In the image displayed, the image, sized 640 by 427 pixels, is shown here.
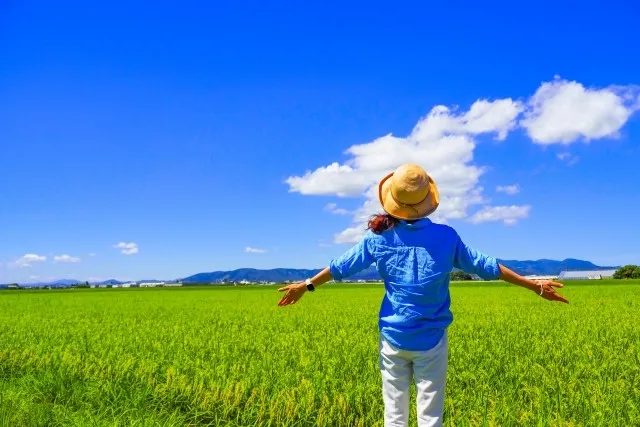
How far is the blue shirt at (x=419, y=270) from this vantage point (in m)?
3.56

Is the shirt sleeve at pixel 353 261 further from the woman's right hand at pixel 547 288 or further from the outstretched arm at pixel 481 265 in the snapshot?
the woman's right hand at pixel 547 288

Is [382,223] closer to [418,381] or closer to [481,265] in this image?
[481,265]

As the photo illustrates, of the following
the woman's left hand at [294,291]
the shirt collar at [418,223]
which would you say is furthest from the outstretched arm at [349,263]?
the shirt collar at [418,223]

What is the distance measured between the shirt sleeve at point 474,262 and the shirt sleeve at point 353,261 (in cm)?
56

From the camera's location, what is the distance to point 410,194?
349 centimetres

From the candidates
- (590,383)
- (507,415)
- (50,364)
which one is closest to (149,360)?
(50,364)

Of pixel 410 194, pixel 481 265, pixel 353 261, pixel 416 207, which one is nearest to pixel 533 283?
pixel 481 265

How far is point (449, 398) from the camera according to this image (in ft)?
17.9

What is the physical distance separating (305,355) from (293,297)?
4.19 metres

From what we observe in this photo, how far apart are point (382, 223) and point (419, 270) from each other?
1.23 ft

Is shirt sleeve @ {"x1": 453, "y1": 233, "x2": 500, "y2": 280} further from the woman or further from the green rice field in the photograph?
the green rice field

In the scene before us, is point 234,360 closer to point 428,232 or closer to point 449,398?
point 449,398

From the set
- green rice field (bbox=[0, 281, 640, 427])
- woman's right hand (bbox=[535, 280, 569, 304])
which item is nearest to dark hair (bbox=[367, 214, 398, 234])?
woman's right hand (bbox=[535, 280, 569, 304])

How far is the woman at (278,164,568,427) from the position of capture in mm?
3551
